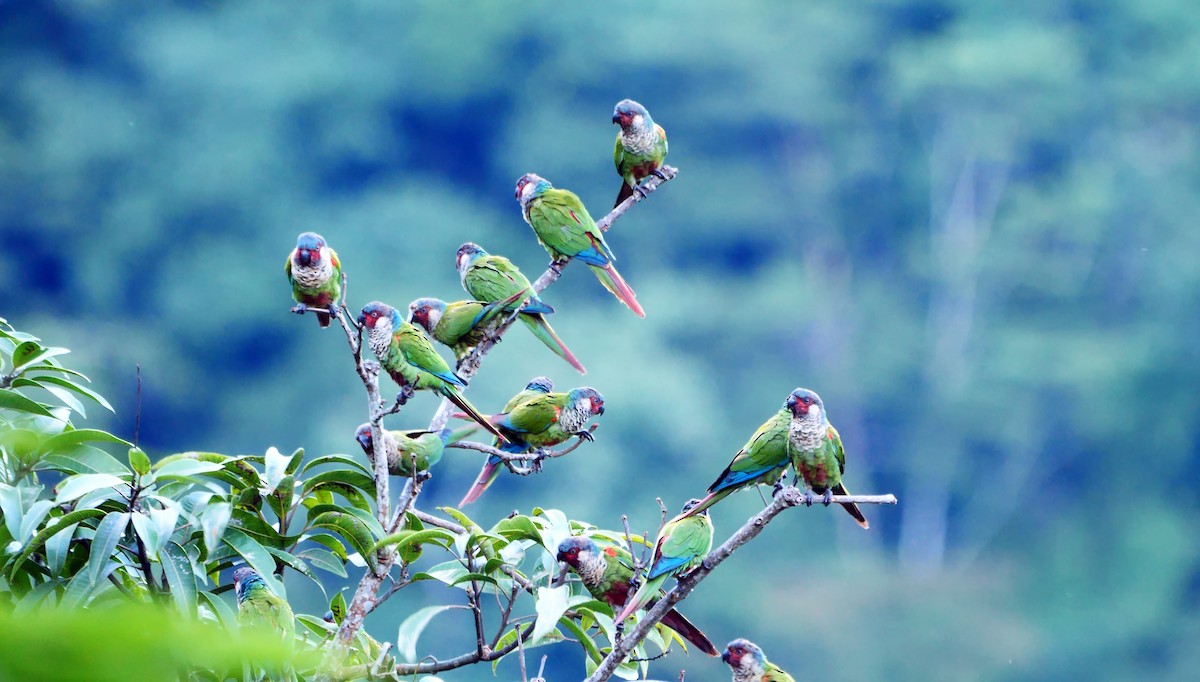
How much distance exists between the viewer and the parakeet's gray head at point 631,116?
352 centimetres

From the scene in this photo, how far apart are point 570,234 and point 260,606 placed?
4.75 feet

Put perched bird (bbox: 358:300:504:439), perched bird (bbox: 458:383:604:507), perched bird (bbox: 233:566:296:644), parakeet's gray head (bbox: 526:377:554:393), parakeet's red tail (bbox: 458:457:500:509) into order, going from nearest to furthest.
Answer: perched bird (bbox: 233:566:296:644) < perched bird (bbox: 358:300:504:439) < parakeet's red tail (bbox: 458:457:500:509) < perched bird (bbox: 458:383:604:507) < parakeet's gray head (bbox: 526:377:554:393)

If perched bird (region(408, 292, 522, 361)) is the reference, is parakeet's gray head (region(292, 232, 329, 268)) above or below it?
below

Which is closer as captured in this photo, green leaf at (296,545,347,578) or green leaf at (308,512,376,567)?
green leaf at (308,512,376,567)

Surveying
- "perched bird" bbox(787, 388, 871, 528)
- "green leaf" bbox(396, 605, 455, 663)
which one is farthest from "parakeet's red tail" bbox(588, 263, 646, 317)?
"green leaf" bbox(396, 605, 455, 663)

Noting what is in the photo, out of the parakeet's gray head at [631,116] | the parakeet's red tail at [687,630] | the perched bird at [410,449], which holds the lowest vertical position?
the parakeet's red tail at [687,630]

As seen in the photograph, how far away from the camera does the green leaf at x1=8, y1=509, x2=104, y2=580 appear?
5.40ft

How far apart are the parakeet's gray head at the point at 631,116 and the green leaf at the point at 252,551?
6.38ft

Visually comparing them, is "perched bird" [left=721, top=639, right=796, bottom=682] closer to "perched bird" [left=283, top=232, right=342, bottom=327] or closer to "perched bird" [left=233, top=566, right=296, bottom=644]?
"perched bird" [left=233, top=566, right=296, bottom=644]

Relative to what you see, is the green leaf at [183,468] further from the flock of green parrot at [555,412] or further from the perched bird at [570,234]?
the perched bird at [570,234]

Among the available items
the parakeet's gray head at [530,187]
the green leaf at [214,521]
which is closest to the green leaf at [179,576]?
the green leaf at [214,521]

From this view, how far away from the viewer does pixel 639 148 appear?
11.5 ft

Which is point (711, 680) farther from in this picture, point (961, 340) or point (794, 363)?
point (961, 340)

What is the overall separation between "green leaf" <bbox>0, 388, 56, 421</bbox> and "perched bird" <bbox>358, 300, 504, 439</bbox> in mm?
635
